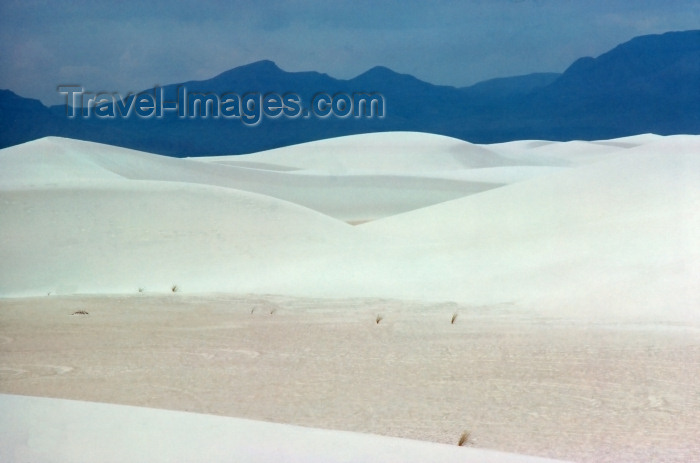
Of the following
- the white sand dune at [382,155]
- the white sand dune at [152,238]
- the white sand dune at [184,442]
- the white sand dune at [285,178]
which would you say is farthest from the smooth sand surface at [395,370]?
the white sand dune at [382,155]

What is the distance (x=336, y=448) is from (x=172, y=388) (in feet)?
9.08

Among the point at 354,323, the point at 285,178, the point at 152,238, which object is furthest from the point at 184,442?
the point at 285,178

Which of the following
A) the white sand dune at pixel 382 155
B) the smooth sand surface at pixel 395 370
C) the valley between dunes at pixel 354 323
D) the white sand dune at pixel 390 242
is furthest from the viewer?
the white sand dune at pixel 382 155

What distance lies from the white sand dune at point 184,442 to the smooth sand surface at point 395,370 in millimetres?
1166

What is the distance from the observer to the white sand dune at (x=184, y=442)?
3584mm

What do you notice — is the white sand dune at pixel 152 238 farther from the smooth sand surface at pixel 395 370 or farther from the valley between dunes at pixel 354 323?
the smooth sand surface at pixel 395 370

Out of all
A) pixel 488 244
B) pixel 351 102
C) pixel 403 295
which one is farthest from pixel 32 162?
pixel 403 295

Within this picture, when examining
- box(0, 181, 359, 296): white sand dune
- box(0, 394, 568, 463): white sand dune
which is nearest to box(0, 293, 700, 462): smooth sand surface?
box(0, 394, 568, 463): white sand dune

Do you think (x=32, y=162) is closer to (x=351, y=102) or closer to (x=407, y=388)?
(x=351, y=102)

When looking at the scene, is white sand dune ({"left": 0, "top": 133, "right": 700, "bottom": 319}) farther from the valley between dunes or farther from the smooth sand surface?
the smooth sand surface

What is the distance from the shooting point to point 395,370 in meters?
6.69

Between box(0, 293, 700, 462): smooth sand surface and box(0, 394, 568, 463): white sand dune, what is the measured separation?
1.17 metres

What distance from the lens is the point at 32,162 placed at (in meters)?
24.1

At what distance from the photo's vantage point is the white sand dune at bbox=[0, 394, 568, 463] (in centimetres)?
358
